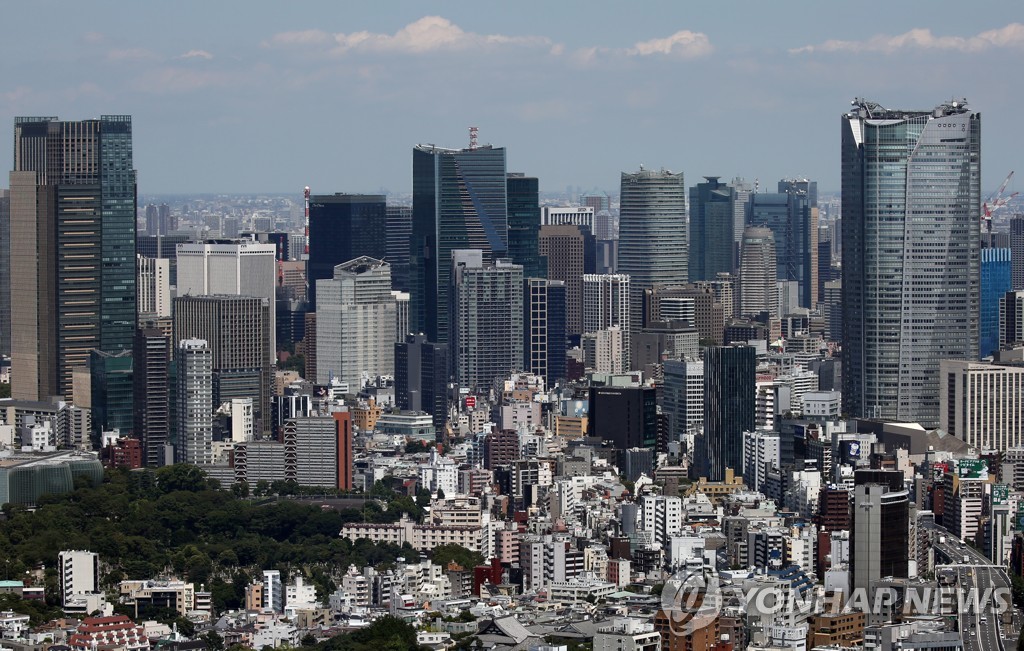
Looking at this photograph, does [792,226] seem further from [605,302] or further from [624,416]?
[624,416]

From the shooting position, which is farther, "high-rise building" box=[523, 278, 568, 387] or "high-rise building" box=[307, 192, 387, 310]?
"high-rise building" box=[307, 192, 387, 310]

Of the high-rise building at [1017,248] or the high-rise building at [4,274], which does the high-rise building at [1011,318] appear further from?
the high-rise building at [4,274]

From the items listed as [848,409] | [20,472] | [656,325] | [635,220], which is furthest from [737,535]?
[635,220]

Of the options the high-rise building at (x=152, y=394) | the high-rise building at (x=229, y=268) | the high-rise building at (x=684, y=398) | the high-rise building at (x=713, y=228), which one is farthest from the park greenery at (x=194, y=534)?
the high-rise building at (x=713, y=228)

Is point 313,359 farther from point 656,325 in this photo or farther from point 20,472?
point 20,472

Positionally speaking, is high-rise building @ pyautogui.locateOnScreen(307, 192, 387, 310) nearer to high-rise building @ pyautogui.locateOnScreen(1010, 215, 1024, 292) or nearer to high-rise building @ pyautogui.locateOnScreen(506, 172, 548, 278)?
high-rise building @ pyautogui.locateOnScreen(506, 172, 548, 278)

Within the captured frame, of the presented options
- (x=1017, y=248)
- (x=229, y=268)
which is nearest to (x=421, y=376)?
(x=229, y=268)

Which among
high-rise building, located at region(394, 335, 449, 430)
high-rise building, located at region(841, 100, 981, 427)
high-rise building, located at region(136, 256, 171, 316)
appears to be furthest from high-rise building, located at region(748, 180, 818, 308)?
high-rise building, located at region(841, 100, 981, 427)
